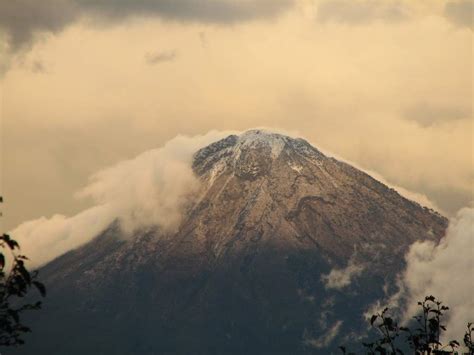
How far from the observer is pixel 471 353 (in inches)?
1420

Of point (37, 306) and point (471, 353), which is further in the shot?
point (471, 353)

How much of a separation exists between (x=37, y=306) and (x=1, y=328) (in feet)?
4.79

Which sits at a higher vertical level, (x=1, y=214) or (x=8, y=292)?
(x=1, y=214)

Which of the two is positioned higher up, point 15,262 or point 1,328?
point 15,262

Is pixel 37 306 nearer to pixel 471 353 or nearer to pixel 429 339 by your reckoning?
pixel 429 339

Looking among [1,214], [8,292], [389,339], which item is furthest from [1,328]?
[389,339]

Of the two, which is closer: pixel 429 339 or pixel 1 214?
pixel 1 214

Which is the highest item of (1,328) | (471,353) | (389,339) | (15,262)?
(471,353)

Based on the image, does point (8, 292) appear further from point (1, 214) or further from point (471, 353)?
point (471, 353)

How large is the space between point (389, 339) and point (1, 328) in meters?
14.7

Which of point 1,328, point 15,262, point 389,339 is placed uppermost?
point 389,339

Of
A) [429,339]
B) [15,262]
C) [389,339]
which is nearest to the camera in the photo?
[15,262]

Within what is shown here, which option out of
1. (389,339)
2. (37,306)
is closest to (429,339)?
(389,339)

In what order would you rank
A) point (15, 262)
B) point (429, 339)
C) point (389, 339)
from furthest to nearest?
point (429, 339), point (389, 339), point (15, 262)
